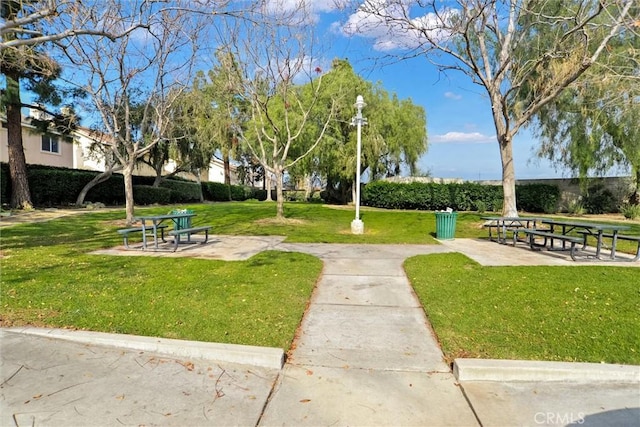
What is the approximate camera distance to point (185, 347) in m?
3.47

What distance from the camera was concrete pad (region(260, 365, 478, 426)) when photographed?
2555 mm

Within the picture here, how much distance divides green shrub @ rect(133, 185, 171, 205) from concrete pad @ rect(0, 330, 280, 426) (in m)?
22.0

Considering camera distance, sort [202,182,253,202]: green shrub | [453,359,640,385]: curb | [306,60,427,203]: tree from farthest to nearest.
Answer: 1. [202,182,253,202]: green shrub
2. [306,60,427,203]: tree
3. [453,359,640,385]: curb

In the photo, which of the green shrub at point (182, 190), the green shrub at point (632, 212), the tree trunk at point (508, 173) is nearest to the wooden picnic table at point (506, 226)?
the tree trunk at point (508, 173)

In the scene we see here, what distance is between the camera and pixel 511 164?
42.2 feet

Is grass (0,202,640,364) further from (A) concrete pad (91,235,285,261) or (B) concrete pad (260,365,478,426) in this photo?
(B) concrete pad (260,365,478,426)

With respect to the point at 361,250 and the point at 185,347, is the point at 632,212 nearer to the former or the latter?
the point at 361,250

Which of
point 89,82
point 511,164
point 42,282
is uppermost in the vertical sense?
point 89,82

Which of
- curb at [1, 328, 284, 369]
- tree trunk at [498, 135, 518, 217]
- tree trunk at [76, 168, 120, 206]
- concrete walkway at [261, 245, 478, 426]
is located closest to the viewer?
concrete walkway at [261, 245, 478, 426]

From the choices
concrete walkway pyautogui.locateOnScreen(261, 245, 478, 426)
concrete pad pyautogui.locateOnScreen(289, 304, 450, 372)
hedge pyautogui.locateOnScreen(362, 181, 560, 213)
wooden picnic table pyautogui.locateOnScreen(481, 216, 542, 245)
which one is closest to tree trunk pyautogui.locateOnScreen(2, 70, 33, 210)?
concrete walkway pyautogui.locateOnScreen(261, 245, 478, 426)

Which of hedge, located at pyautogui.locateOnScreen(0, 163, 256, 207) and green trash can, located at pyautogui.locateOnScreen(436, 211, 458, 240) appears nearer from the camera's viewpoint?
green trash can, located at pyautogui.locateOnScreen(436, 211, 458, 240)

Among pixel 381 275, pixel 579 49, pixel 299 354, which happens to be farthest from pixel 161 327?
pixel 579 49

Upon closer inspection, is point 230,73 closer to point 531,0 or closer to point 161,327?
point 531,0

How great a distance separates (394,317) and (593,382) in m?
1.93
